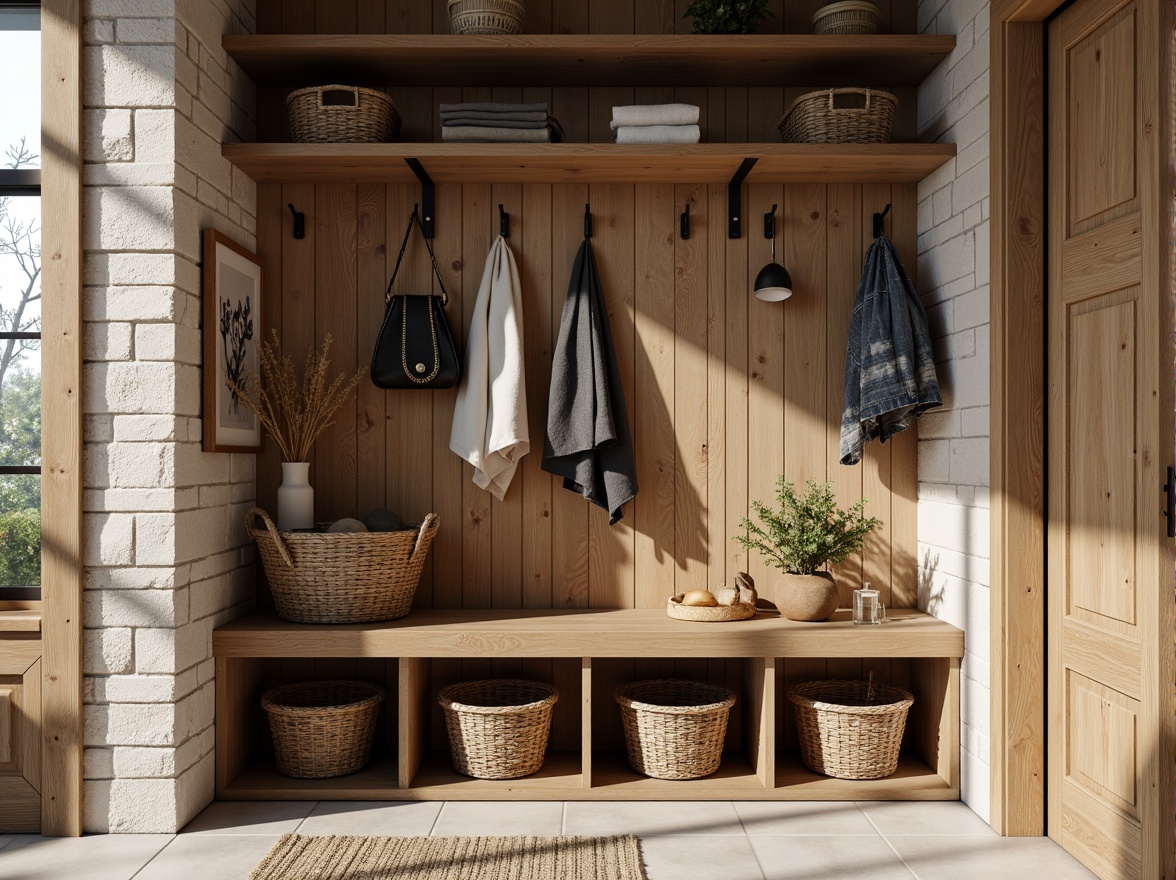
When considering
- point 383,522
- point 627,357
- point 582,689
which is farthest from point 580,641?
point 627,357

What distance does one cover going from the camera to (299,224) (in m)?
3.04

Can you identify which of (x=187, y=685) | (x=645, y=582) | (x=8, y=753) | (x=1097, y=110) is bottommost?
(x=8, y=753)

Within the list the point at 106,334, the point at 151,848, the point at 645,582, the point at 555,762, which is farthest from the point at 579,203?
the point at 151,848

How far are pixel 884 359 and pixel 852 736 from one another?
1.09m

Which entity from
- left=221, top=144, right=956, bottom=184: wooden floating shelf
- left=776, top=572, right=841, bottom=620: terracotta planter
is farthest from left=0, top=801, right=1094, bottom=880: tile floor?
left=221, top=144, right=956, bottom=184: wooden floating shelf

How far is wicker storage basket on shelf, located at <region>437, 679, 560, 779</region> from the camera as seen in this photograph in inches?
107

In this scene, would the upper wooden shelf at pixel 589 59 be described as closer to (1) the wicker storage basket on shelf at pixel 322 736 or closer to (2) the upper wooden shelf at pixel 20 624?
(2) the upper wooden shelf at pixel 20 624

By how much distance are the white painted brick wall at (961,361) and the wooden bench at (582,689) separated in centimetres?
12

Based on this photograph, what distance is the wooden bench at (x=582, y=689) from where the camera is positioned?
265 cm

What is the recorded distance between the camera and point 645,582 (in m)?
3.06

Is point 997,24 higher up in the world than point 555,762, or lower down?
higher up

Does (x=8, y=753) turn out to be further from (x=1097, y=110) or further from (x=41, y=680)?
(x=1097, y=110)

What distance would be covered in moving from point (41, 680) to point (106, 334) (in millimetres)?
887

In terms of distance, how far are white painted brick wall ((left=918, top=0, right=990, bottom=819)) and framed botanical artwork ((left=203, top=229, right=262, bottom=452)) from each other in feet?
6.80
